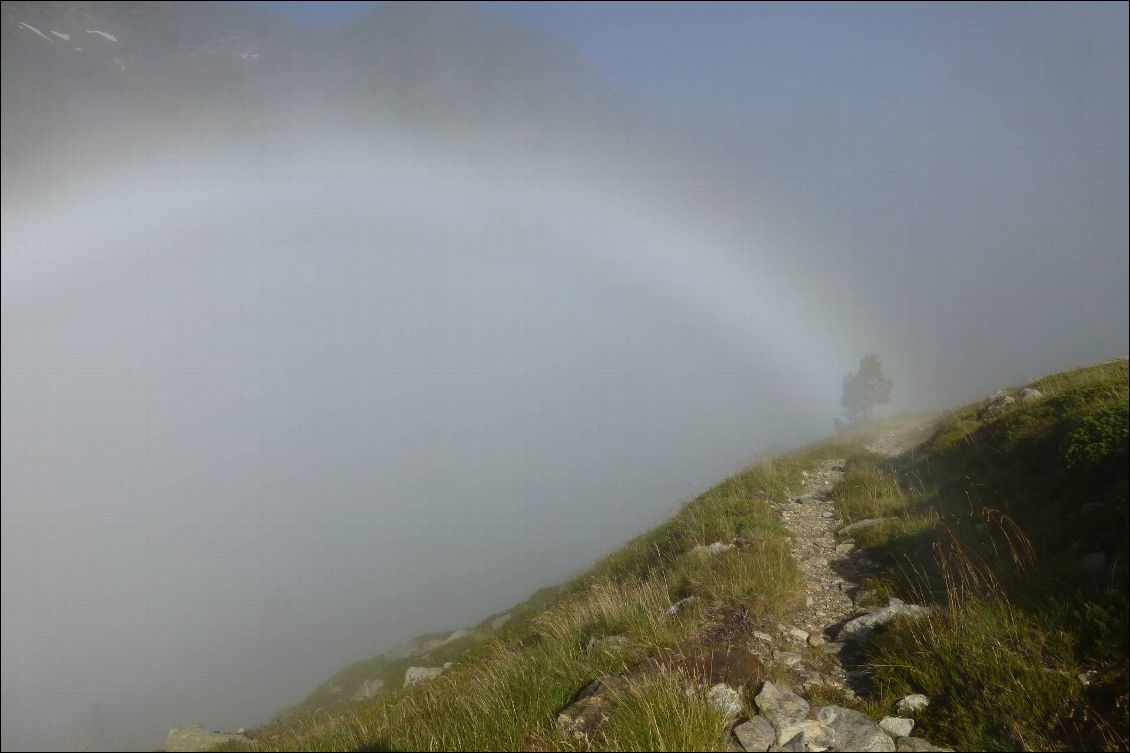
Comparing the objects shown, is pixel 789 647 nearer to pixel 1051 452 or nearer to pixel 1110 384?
pixel 1051 452

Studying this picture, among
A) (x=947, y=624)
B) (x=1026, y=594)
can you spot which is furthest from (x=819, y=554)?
(x=947, y=624)

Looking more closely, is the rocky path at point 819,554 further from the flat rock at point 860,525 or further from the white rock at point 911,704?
the white rock at point 911,704

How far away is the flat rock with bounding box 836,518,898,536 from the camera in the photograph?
10312mm

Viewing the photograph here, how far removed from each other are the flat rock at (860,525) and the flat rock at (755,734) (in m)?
7.15

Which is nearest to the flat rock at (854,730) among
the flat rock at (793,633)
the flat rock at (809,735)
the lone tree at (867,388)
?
the flat rock at (809,735)

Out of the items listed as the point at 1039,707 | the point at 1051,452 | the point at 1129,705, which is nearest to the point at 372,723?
the point at 1039,707

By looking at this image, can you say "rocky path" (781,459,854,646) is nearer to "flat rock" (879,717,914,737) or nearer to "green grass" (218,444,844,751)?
"green grass" (218,444,844,751)

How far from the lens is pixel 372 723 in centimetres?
777

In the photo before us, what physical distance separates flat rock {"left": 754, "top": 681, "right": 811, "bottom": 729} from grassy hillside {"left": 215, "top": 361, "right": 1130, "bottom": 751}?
5.8 inches

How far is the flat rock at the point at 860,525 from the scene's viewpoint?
33.8ft

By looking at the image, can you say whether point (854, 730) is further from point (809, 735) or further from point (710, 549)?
point (710, 549)

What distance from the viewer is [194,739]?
17516mm

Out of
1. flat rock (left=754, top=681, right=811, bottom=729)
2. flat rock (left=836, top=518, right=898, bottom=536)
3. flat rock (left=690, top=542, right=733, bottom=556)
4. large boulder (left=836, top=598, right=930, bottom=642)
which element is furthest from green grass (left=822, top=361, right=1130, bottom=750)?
flat rock (left=690, top=542, right=733, bottom=556)

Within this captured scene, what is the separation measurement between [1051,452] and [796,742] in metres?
7.88
